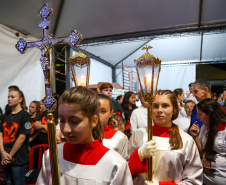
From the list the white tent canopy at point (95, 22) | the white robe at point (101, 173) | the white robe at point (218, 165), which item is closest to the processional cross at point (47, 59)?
the white robe at point (101, 173)

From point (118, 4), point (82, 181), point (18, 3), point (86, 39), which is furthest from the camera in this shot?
point (86, 39)

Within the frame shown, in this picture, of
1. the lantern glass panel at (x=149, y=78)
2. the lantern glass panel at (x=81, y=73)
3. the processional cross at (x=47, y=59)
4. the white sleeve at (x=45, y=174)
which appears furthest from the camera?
the lantern glass panel at (x=81, y=73)

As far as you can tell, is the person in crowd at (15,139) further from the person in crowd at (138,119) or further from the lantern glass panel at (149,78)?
the lantern glass panel at (149,78)

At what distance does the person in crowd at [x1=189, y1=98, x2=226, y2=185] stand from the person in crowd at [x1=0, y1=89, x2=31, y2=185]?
8.56ft

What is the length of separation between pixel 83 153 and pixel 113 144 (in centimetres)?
106

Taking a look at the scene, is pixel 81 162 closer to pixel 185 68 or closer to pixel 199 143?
pixel 199 143

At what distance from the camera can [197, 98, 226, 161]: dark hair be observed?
271cm

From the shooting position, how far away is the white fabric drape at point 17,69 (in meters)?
4.70

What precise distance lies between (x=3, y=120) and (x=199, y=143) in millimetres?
3103

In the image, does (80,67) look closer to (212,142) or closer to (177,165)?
(177,165)

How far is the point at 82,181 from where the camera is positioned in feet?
4.09

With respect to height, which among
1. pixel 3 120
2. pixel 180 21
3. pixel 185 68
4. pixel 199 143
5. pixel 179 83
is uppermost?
→ pixel 180 21

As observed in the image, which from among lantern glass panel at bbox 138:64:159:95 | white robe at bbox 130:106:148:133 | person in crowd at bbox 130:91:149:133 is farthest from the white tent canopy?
lantern glass panel at bbox 138:64:159:95

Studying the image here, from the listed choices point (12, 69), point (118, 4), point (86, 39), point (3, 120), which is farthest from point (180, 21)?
point (3, 120)
